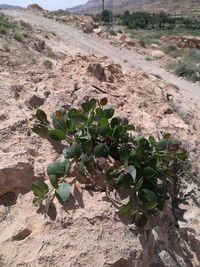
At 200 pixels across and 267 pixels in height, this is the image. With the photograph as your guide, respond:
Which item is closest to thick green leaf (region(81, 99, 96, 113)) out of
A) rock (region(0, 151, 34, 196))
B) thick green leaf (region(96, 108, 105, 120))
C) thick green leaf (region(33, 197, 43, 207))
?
thick green leaf (region(96, 108, 105, 120))

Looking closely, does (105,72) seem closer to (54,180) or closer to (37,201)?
(54,180)

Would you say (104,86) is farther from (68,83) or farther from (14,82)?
(14,82)

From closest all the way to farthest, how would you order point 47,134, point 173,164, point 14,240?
1. point 14,240
2. point 47,134
3. point 173,164

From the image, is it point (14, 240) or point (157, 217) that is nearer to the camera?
point (14, 240)

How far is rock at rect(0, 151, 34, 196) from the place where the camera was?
2736 millimetres

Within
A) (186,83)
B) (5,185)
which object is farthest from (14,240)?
(186,83)

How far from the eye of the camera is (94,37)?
2777 cm

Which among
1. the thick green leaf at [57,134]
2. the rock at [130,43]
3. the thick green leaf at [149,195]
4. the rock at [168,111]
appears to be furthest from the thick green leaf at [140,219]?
the rock at [130,43]

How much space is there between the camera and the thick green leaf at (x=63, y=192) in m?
2.55

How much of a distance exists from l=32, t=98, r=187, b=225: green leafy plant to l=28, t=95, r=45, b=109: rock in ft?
1.16

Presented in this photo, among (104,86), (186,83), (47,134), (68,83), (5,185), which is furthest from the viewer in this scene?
(186,83)

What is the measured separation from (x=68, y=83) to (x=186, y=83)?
14.2 m

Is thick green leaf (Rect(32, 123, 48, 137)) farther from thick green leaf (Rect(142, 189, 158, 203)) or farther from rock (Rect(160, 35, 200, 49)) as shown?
rock (Rect(160, 35, 200, 49))

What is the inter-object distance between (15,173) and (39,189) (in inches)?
10.5
